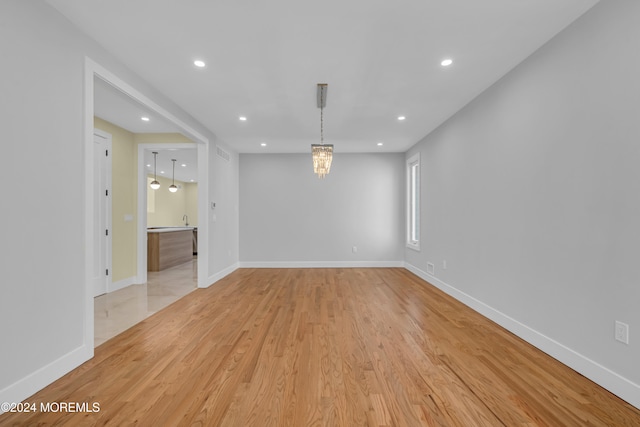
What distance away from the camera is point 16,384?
1799 millimetres

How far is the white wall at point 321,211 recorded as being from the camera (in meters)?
6.80

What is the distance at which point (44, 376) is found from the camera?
1982 mm

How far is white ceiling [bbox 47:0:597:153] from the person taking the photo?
2.11 metres

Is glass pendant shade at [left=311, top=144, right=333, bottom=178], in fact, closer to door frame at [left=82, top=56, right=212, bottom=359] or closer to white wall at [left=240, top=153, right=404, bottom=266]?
door frame at [left=82, top=56, right=212, bottom=359]

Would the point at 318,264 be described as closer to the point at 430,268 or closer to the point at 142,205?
the point at 430,268

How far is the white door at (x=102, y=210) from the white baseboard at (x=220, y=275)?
1.46 m

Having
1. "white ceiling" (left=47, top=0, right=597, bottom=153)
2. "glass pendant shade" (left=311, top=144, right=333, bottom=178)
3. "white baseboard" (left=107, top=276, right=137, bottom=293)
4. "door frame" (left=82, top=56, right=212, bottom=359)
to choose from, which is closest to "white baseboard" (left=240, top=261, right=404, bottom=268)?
"white baseboard" (left=107, top=276, right=137, bottom=293)

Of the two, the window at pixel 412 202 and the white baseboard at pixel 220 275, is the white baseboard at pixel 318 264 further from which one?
the window at pixel 412 202

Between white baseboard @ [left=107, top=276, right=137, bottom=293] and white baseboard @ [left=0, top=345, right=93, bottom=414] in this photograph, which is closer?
white baseboard @ [left=0, top=345, right=93, bottom=414]

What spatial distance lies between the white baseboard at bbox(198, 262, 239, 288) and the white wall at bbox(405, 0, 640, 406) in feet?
13.4

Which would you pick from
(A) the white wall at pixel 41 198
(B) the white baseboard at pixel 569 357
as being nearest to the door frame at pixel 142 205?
(A) the white wall at pixel 41 198

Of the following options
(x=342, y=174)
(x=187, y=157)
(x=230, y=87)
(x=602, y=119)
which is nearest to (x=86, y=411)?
(x=230, y=87)

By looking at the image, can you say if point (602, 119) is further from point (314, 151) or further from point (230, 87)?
point (230, 87)

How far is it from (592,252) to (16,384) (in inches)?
158
